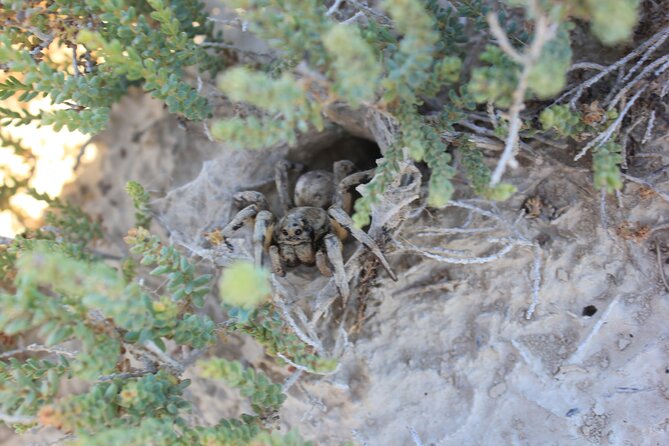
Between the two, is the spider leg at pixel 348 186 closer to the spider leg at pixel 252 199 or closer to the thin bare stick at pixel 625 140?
the spider leg at pixel 252 199

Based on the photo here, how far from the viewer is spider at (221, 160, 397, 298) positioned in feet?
8.32

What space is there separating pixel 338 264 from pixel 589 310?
3.32 ft

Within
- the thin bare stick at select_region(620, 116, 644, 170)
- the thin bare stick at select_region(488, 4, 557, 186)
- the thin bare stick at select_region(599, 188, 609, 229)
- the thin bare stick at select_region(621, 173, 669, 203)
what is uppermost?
the thin bare stick at select_region(488, 4, 557, 186)

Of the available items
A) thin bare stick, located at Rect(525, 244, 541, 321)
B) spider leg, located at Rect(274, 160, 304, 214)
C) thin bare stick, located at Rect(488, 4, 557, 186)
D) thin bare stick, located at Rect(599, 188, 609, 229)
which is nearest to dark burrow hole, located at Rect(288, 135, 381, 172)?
spider leg, located at Rect(274, 160, 304, 214)

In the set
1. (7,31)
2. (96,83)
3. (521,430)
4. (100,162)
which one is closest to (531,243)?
(521,430)

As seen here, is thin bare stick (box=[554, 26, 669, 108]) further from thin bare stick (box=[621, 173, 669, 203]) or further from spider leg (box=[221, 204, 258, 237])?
spider leg (box=[221, 204, 258, 237])

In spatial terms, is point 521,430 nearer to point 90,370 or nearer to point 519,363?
point 519,363

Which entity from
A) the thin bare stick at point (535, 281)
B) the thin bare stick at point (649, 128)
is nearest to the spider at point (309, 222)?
the thin bare stick at point (535, 281)

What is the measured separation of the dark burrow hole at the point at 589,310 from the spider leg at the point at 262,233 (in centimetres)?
136

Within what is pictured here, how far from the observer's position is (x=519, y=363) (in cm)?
228

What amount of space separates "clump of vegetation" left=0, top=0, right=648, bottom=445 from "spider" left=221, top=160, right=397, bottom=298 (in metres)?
0.46

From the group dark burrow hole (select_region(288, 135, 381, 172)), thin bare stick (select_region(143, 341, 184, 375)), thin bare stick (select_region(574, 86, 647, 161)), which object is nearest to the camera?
thin bare stick (select_region(143, 341, 184, 375))

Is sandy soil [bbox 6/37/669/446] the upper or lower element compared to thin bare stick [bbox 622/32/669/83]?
lower

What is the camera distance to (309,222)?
109 inches
